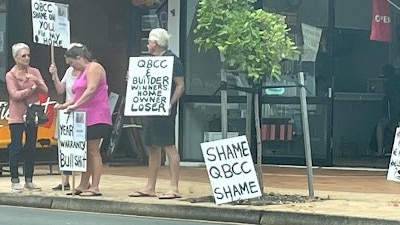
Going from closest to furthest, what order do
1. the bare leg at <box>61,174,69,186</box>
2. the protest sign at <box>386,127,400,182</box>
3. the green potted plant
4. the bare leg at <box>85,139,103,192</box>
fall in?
the protest sign at <box>386,127,400,182</box> < the green potted plant < the bare leg at <box>85,139,103,192</box> < the bare leg at <box>61,174,69,186</box>

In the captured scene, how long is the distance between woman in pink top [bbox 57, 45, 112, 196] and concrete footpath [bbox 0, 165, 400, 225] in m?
0.40

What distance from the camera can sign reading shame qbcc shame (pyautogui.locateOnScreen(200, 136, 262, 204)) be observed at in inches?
390

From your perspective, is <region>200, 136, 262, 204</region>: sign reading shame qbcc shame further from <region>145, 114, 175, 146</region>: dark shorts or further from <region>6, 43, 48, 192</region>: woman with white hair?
<region>6, 43, 48, 192</region>: woman with white hair

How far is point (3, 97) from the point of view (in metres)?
15.6

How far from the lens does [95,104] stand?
1083 cm

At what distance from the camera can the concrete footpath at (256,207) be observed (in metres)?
9.30

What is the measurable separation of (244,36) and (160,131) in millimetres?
1551

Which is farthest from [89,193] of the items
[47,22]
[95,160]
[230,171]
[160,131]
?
[47,22]

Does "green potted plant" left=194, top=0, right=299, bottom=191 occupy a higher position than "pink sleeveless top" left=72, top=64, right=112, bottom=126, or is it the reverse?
"green potted plant" left=194, top=0, right=299, bottom=191

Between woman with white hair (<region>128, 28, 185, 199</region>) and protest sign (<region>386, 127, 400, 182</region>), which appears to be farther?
woman with white hair (<region>128, 28, 185, 199</region>)

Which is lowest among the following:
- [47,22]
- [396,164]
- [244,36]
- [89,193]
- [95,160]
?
[89,193]

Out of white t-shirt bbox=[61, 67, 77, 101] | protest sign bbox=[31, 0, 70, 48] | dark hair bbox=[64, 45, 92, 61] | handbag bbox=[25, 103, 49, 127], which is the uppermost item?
protest sign bbox=[31, 0, 70, 48]

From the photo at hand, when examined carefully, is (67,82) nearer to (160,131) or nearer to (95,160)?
(95,160)

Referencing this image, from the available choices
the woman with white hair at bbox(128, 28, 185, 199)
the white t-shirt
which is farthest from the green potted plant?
the white t-shirt
